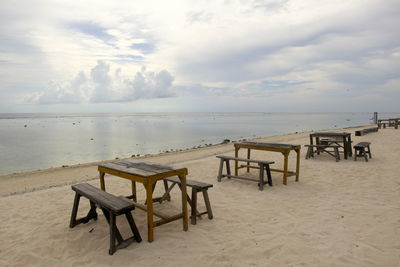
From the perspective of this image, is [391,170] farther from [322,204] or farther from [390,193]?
[322,204]

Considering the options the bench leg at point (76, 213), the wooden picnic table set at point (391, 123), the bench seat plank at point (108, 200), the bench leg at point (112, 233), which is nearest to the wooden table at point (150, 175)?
the bench seat plank at point (108, 200)

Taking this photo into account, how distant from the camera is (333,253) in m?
3.69

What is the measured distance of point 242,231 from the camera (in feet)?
14.6

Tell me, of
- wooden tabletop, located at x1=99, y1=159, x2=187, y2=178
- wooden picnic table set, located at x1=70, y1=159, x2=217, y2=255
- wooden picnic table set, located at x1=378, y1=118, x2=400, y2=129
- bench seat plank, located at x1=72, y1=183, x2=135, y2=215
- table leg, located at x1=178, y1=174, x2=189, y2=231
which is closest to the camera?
bench seat plank, located at x1=72, y1=183, x2=135, y2=215

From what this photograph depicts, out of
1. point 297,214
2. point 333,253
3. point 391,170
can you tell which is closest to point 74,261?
point 333,253

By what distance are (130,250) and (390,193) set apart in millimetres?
6052

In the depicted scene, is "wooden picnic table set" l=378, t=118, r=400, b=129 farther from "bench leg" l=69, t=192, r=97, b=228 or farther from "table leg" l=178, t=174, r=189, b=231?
"bench leg" l=69, t=192, r=97, b=228

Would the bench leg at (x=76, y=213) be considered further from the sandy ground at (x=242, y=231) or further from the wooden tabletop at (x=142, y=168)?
the wooden tabletop at (x=142, y=168)

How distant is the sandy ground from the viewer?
365 centimetres

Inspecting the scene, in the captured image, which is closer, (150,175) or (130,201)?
(150,175)

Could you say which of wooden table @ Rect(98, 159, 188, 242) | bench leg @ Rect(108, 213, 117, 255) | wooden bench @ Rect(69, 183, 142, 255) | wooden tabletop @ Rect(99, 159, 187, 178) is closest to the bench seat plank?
wooden bench @ Rect(69, 183, 142, 255)

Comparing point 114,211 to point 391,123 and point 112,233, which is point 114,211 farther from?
point 391,123

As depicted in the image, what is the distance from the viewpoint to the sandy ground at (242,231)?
365cm

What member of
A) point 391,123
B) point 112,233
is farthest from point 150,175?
point 391,123
